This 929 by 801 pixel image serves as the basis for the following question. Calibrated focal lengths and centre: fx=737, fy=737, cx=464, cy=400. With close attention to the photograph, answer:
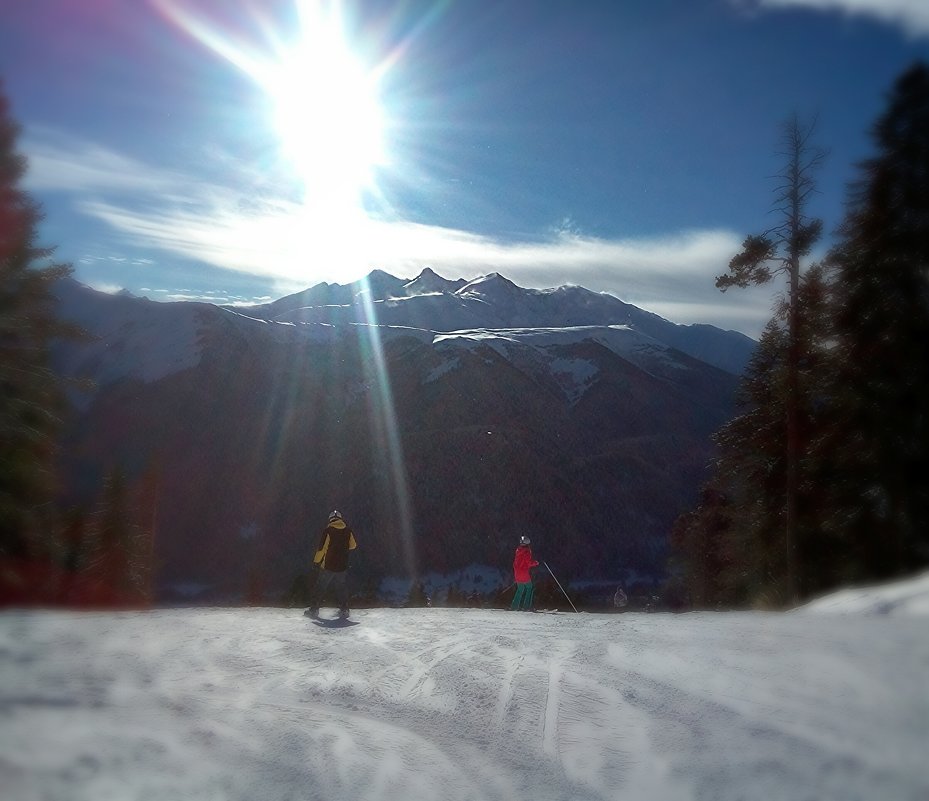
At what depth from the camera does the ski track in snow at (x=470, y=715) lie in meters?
4.50

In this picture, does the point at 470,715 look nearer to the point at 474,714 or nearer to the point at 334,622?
the point at 474,714

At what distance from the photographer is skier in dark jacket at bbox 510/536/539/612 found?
15.1 meters

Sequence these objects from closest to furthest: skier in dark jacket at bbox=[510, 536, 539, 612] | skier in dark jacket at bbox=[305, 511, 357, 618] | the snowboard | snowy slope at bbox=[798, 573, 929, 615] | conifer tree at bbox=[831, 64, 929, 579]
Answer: snowy slope at bbox=[798, 573, 929, 615] < the snowboard < skier in dark jacket at bbox=[305, 511, 357, 618] < skier in dark jacket at bbox=[510, 536, 539, 612] < conifer tree at bbox=[831, 64, 929, 579]

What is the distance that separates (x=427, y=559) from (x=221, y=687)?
77.9m

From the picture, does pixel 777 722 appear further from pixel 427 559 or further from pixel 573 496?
pixel 573 496

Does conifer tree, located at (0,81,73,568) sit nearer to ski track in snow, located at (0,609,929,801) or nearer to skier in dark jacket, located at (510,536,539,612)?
ski track in snow, located at (0,609,929,801)

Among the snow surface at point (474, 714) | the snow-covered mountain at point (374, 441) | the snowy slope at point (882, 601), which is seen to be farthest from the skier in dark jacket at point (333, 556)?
the snow-covered mountain at point (374, 441)

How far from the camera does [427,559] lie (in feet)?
271

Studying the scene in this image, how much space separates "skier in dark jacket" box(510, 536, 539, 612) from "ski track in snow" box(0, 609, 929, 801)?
6508 millimetres

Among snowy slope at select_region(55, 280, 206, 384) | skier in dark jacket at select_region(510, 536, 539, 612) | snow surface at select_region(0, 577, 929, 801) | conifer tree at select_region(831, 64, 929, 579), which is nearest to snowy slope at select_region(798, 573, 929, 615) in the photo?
→ snow surface at select_region(0, 577, 929, 801)

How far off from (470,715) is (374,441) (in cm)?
9540

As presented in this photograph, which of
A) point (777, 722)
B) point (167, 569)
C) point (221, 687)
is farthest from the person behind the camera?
point (167, 569)

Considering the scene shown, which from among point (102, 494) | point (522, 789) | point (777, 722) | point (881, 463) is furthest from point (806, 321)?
point (102, 494)

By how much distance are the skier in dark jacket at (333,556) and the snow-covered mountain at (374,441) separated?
58441 mm
